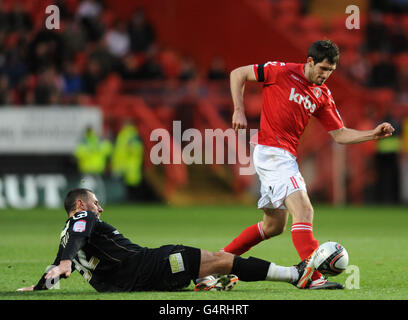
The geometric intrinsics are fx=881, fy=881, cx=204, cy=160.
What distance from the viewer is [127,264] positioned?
637cm

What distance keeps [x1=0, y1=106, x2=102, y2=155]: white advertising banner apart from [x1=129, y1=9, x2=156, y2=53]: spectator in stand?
300 cm

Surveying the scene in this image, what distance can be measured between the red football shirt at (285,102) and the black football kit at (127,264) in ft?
4.48

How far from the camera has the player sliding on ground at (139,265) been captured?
6.31m

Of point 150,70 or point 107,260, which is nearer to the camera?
point 107,260

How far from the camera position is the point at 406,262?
8.75 meters

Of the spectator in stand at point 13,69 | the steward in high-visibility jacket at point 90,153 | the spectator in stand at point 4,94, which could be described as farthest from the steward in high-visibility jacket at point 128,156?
the spectator in stand at point 13,69

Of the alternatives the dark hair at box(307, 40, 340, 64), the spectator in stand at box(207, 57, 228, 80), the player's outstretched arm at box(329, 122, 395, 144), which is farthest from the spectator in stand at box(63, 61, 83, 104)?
the dark hair at box(307, 40, 340, 64)

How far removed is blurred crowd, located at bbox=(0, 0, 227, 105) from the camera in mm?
18812

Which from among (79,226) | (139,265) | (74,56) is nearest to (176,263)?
(139,265)

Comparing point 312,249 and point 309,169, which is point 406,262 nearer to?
point 312,249

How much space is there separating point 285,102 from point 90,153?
37.3ft

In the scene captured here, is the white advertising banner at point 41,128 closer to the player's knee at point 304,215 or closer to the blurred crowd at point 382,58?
the blurred crowd at point 382,58

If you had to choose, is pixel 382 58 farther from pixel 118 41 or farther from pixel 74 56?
pixel 74 56
